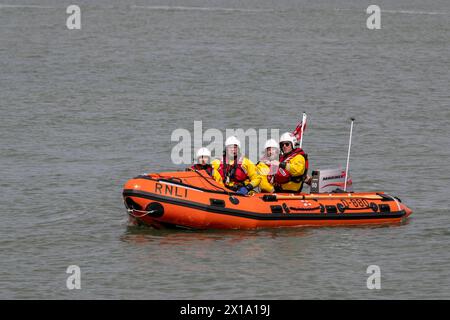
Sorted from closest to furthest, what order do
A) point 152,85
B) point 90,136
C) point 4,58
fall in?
point 90,136
point 152,85
point 4,58

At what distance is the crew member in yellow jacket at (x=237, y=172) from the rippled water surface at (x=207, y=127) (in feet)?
3.24

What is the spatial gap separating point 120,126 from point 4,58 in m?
17.6

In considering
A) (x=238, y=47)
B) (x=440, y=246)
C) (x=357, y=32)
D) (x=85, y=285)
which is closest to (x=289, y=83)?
(x=238, y=47)

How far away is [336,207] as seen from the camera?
800 inches

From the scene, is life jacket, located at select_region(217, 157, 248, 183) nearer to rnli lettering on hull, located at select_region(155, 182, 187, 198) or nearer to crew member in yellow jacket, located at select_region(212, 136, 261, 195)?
crew member in yellow jacket, located at select_region(212, 136, 261, 195)

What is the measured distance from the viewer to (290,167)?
66.9 ft

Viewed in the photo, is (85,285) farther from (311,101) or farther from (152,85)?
(152,85)

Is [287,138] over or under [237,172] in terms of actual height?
over

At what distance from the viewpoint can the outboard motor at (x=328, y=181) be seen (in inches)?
829

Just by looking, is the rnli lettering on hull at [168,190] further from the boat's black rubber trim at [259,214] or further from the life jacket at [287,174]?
the life jacket at [287,174]

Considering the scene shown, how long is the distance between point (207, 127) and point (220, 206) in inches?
551

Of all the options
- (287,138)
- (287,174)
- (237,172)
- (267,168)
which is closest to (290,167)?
(287,174)

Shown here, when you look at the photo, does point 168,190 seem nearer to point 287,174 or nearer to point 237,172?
point 237,172

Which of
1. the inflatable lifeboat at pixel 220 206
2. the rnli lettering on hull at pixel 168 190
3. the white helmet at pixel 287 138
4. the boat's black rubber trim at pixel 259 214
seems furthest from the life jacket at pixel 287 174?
the rnli lettering on hull at pixel 168 190
